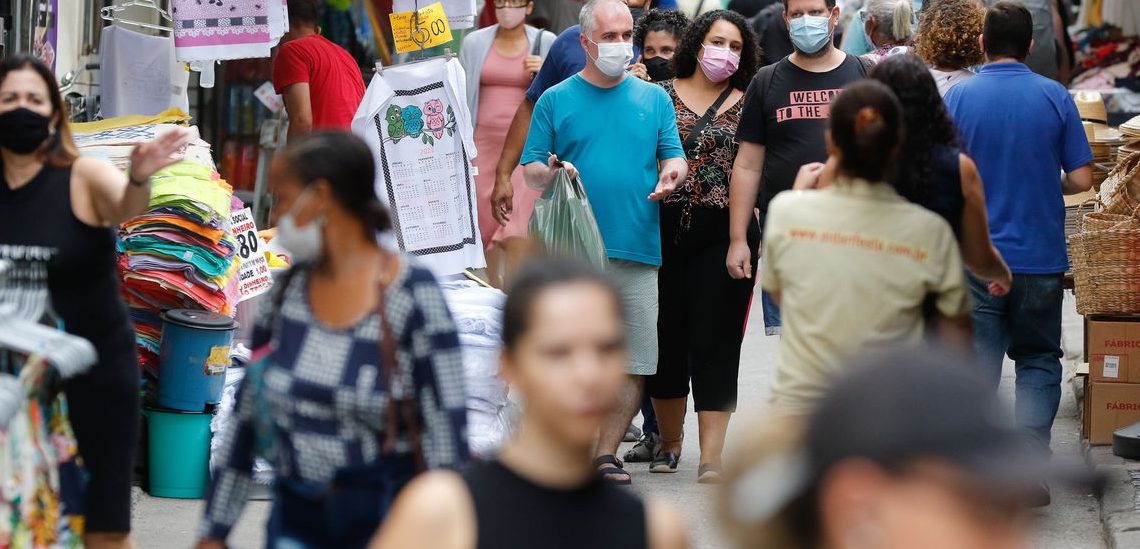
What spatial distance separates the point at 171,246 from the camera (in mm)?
6633

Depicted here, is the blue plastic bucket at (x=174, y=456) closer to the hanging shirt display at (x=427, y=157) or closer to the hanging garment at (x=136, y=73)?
the hanging garment at (x=136, y=73)

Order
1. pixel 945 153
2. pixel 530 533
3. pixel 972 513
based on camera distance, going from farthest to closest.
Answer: pixel 945 153
pixel 530 533
pixel 972 513

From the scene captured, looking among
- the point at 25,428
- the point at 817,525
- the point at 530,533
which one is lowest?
the point at 25,428

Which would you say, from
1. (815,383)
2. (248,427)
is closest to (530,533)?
(248,427)

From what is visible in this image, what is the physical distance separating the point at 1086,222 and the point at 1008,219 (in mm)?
1054

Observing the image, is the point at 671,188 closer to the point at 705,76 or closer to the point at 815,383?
the point at 705,76

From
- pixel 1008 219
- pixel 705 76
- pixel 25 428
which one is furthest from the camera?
pixel 705 76

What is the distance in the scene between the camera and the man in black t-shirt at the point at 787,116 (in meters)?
6.31

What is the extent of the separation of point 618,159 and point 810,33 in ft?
3.16

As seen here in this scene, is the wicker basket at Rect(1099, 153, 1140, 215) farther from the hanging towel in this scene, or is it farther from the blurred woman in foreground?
the blurred woman in foreground

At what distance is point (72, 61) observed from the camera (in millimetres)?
7863

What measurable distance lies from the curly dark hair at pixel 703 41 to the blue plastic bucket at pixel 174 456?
252 centimetres

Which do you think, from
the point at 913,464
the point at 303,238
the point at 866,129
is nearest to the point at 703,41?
the point at 866,129

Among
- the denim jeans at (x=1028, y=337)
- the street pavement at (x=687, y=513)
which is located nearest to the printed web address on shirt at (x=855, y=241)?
the street pavement at (x=687, y=513)
